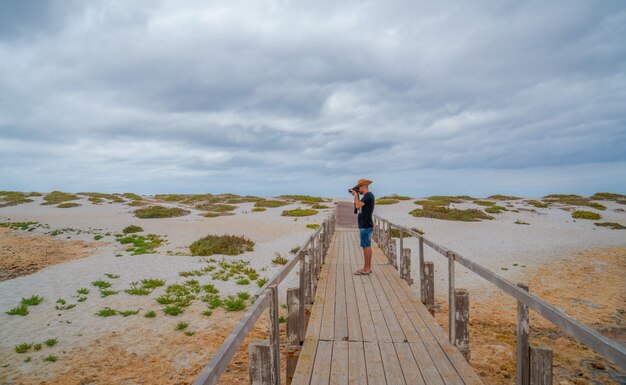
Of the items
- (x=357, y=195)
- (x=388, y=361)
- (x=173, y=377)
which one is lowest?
(x=173, y=377)

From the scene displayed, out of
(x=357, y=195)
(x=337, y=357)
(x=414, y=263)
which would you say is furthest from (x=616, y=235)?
(x=337, y=357)

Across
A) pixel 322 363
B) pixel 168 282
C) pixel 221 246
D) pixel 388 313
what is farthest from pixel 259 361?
pixel 221 246

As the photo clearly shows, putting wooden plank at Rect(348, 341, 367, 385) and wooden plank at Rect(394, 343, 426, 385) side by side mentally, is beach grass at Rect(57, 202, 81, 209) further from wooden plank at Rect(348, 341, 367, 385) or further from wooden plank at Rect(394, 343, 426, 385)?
wooden plank at Rect(394, 343, 426, 385)

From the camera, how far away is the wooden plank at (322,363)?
389 cm

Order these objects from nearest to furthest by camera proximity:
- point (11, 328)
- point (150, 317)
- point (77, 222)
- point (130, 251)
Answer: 1. point (11, 328)
2. point (150, 317)
3. point (130, 251)
4. point (77, 222)

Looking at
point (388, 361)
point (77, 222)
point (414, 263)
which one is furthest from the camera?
point (77, 222)

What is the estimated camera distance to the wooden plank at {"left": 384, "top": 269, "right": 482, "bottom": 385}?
4.00m

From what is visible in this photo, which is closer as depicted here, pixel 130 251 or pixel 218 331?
pixel 218 331

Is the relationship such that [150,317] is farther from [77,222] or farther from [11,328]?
Answer: [77,222]

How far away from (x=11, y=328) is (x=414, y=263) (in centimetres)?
1321

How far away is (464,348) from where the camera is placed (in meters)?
4.62

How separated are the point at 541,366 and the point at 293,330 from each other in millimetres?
2830

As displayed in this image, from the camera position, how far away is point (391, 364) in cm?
425

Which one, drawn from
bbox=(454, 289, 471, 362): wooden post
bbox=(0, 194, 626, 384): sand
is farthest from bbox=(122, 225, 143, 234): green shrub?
bbox=(454, 289, 471, 362): wooden post
